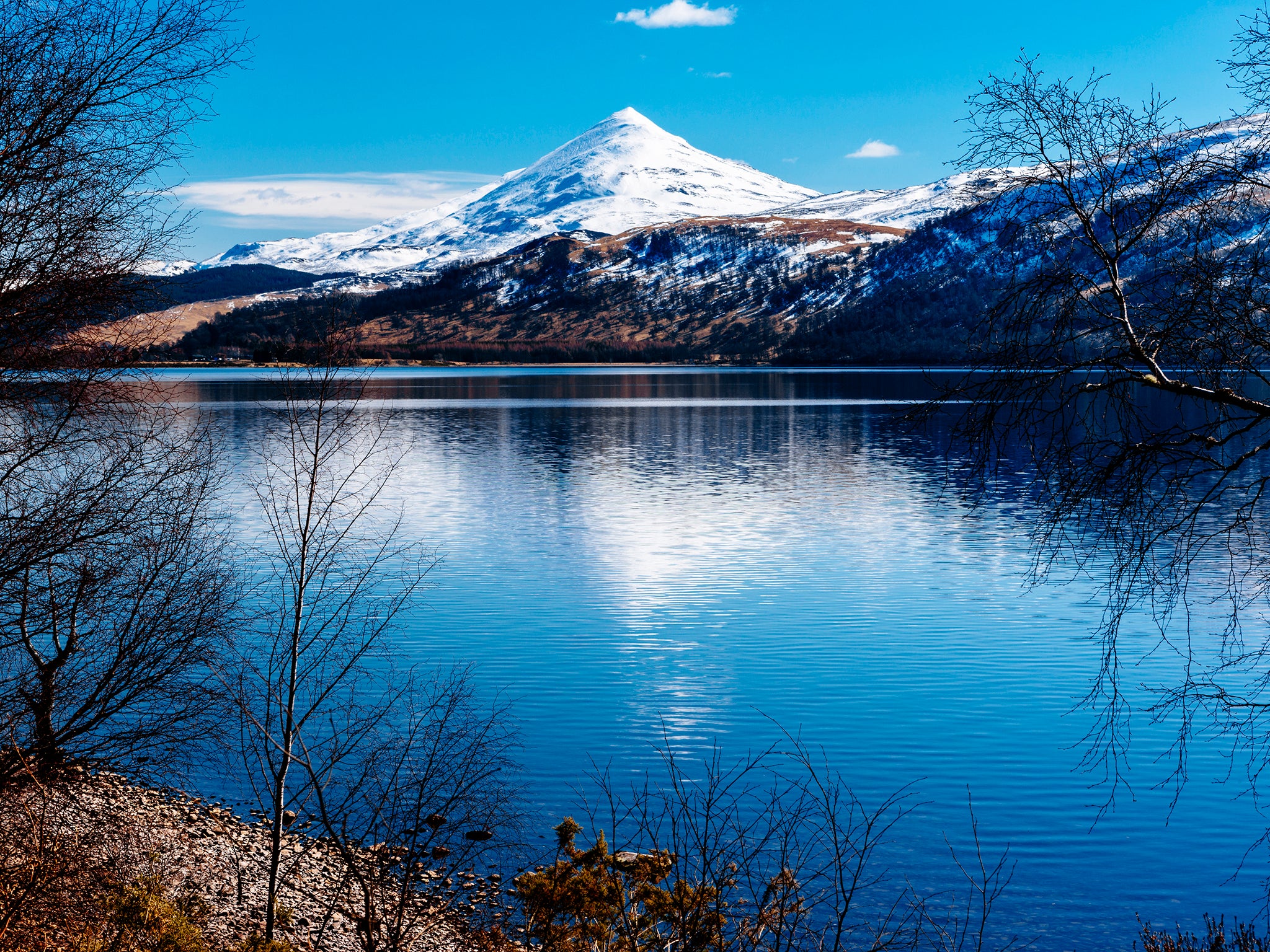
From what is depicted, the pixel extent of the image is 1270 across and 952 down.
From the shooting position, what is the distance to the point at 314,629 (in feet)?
68.5

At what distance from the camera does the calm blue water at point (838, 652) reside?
42.4 feet

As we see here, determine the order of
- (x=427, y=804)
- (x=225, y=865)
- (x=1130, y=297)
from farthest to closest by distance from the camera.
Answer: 1. (x=225, y=865)
2. (x=427, y=804)
3. (x=1130, y=297)

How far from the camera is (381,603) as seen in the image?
72.8 feet

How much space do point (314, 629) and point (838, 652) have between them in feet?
35.4

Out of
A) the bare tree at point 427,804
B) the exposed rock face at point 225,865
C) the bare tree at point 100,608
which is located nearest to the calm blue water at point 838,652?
the bare tree at point 427,804

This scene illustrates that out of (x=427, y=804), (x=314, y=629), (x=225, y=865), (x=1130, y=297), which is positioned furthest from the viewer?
(x=314, y=629)

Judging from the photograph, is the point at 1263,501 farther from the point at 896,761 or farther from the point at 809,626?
the point at 896,761

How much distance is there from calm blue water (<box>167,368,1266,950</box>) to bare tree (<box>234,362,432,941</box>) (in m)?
1.50

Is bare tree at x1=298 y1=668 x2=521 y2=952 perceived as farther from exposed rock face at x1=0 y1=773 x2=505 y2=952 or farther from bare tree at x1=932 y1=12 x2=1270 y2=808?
bare tree at x1=932 y1=12 x2=1270 y2=808

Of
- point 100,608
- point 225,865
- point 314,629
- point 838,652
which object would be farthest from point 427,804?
point 838,652

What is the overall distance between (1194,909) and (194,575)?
17.7m

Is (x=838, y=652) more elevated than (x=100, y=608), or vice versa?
(x=100, y=608)

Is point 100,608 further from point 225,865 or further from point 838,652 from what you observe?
point 838,652

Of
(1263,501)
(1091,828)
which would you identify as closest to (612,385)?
(1263,501)
